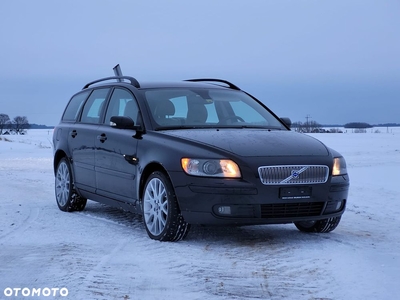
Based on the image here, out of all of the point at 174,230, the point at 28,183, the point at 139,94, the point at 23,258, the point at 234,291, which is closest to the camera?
the point at 234,291

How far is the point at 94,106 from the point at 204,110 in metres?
1.85

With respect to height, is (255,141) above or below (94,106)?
below

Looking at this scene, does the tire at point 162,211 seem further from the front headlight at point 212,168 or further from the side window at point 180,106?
the side window at point 180,106

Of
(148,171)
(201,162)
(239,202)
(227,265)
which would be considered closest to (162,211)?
(148,171)

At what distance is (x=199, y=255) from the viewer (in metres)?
5.57

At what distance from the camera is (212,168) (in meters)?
5.81

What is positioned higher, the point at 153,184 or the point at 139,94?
the point at 139,94

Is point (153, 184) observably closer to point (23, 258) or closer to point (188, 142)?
point (188, 142)

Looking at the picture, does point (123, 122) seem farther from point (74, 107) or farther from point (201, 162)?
point (74, 107)

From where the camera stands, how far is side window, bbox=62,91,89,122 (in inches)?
352

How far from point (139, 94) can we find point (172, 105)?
41cm

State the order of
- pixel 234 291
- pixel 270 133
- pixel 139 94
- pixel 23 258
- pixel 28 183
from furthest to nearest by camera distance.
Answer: pixel 28 183 < pixel 139 94 < pixel 270 133 < pixel 23 258 < pixel 234 291

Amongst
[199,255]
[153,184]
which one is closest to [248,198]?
[199,255]

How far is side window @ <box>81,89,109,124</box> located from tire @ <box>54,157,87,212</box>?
71 cm
